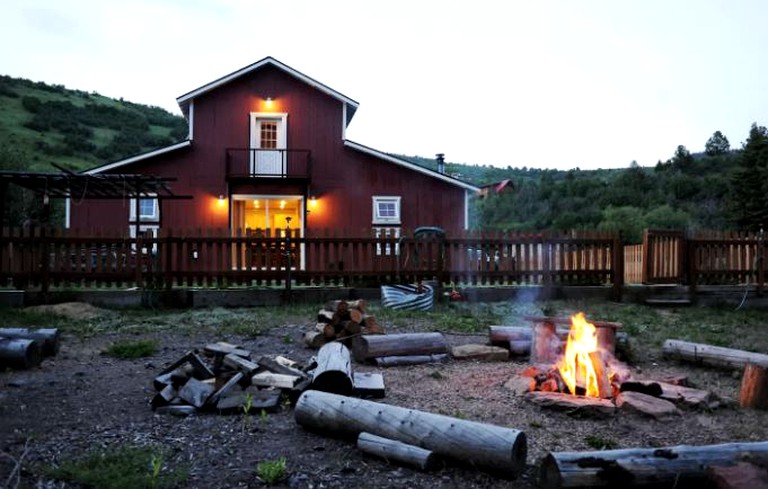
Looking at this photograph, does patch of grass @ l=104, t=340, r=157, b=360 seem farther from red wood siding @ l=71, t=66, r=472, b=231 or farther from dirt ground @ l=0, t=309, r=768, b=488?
red wood siding @ l=71, t=66, r=472, b=231

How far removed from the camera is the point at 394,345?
262 inches

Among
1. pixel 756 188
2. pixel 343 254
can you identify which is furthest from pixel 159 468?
pixel 756 188

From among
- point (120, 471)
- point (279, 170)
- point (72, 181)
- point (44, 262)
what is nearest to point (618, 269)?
point (120, 471)

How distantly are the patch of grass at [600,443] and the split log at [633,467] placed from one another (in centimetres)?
72

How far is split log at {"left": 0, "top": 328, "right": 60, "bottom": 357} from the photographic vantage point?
652 centimetres

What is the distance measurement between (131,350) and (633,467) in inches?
233

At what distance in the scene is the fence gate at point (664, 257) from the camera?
43.9 feet

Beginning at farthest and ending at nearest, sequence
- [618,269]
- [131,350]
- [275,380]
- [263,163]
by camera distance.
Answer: [263,163] < [618,269] < [131,350] < [275,380]

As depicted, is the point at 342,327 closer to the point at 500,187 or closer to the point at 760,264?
the point at 760,264

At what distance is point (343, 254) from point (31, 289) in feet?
21.1

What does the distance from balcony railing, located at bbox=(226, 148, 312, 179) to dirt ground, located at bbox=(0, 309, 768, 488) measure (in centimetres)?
1475

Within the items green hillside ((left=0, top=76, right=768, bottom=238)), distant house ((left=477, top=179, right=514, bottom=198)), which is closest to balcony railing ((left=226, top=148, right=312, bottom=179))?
green hillside ((left=0, top=76, right=768, bottom=238))

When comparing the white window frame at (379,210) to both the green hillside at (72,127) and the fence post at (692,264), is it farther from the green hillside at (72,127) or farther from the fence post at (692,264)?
the green hillside at (72,127)

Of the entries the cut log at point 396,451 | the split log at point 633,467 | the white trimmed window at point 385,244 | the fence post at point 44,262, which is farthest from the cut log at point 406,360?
the fence post at point 44,262
